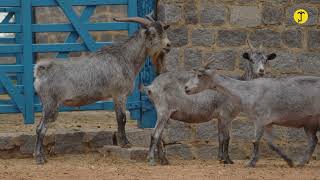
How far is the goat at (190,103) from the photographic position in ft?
40.0

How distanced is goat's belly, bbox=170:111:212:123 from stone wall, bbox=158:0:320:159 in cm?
112

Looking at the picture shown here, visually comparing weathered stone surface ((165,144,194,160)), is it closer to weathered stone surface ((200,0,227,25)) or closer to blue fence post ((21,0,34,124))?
weathered stone surface ((200,0,227,25))

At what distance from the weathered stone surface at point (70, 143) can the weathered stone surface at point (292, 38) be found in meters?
3.08

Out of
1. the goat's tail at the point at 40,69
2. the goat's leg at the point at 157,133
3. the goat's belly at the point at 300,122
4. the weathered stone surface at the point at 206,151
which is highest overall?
the goat's tail at the point at 40,69

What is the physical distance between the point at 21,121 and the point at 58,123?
699 mm

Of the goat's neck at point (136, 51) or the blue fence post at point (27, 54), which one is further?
the blue fence post at point (27, 54)

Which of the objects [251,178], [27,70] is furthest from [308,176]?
[27,70]

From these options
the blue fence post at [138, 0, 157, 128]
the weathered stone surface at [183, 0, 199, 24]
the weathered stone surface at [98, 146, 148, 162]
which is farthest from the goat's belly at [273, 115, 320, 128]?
the blue fence post at [138, 0, 157, 128]

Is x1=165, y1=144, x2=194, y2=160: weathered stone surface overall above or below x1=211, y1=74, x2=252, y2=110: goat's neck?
below

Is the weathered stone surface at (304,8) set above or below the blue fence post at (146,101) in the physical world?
above

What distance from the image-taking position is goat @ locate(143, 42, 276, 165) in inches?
480

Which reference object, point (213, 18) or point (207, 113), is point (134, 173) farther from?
point (213, 18)

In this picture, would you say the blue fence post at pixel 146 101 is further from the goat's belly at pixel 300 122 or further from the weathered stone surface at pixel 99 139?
the goat's belly at pixel 300 122

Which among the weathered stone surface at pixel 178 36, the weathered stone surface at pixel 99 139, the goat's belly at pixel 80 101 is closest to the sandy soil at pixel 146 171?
the goat's belly at pixel 80 101
